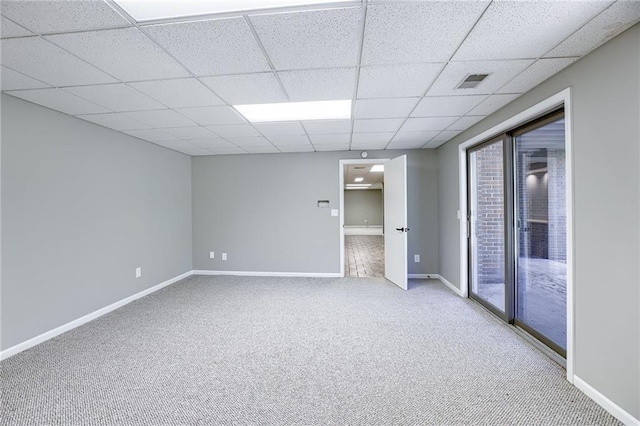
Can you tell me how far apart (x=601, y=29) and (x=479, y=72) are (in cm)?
61

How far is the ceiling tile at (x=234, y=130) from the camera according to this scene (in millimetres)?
3239

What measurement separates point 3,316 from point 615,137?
4.54 metres

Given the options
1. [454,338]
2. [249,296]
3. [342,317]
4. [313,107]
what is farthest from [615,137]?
[249,296]

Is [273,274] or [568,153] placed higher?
[568,153]

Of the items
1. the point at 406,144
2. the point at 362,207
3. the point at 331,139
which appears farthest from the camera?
the point at 362,207

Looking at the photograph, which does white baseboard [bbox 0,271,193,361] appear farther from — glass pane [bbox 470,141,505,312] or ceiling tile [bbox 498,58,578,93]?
ceiling tile [bbox 498,58,578,93]

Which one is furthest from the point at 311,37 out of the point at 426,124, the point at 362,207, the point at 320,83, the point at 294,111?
the point at 362,207

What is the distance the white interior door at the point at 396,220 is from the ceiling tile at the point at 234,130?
2157 mm

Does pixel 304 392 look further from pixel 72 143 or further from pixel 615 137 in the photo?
pixel 72 143

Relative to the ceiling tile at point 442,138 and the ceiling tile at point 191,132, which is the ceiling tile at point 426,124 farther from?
the ceiling tile at point 191,132

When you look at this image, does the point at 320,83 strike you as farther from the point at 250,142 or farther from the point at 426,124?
the point at 250,142

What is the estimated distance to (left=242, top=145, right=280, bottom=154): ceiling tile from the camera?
4.29 m

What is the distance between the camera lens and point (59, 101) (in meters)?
2.41

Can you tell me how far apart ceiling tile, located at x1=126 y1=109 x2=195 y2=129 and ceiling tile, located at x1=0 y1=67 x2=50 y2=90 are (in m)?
0.70
